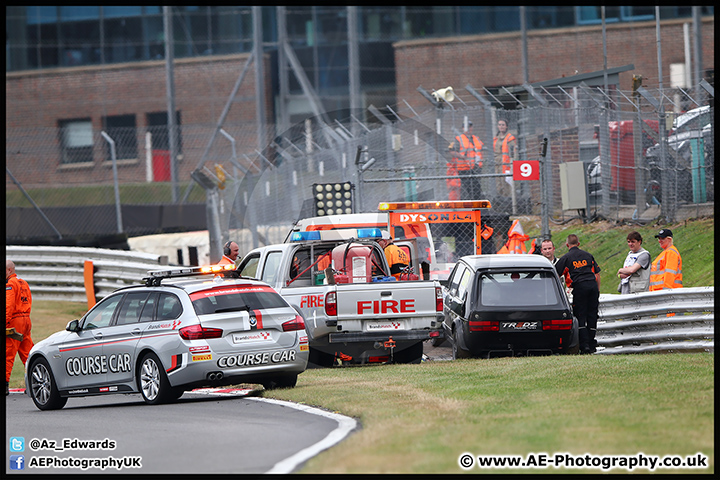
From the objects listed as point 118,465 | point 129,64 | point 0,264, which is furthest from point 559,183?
point 129,64

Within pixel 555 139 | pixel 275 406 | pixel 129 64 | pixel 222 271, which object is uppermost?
pixel 129 64

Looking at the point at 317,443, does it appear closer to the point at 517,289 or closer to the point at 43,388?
the point at 43,388

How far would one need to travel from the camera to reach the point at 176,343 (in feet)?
41.3

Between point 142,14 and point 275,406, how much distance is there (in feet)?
125

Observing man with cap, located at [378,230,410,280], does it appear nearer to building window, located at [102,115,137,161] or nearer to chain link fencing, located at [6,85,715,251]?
chain link fencing, located at [6,85,715,251]

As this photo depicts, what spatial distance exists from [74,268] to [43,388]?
11.6 m

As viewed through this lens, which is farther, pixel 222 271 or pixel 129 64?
pixel 129 64

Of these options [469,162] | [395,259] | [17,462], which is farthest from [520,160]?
[17,462]

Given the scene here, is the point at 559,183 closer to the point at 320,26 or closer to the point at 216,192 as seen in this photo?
the point at 216,192

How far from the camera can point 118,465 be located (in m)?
8.48

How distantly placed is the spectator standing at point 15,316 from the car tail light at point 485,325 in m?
6.17

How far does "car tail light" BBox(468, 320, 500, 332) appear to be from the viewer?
1553 centimetres

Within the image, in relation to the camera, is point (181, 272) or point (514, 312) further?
point (514, 312)

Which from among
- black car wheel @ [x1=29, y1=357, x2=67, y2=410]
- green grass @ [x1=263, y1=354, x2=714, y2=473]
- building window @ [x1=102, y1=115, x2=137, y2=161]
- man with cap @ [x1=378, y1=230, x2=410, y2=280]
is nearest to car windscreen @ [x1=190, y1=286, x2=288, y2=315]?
green grass @ [x1=263, y1=354, x2=714, y2=473]
